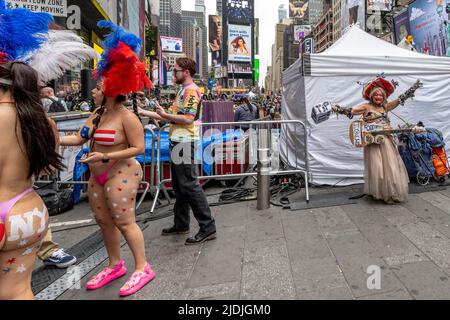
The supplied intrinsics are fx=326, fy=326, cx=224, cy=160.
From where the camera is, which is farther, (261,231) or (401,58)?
(401,58)

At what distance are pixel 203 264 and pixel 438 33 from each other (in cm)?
2113

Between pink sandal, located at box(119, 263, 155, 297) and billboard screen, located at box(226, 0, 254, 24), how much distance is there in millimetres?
59231

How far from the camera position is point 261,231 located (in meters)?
3.94

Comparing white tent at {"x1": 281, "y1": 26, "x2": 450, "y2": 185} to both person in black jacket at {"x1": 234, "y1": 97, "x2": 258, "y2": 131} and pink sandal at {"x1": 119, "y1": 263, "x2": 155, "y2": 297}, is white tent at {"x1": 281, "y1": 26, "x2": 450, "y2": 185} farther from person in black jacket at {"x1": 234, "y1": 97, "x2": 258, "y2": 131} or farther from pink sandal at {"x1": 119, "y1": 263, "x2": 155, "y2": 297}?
pink sandal at {"x1": 119, "y1": 263, "x2": 155, "y2": 297}

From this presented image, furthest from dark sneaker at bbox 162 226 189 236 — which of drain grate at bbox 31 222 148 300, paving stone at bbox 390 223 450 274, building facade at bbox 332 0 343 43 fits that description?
building facade at bbox 332 0 343 43

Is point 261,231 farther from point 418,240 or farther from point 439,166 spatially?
point 439,166

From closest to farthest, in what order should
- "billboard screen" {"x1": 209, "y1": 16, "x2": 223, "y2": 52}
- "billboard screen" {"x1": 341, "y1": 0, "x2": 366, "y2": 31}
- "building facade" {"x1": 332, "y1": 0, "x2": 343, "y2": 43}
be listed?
1. "billboard screen" {"x1": 341, "y1": 0, "x2": 366, "y2": 31}
2. "billboard screen" {"x1": 209, "y1": 16, "x2": 223, "y2": 52}
3. "building facade" {"x1": 332, "y1": 0, "x2": 343, "y2": 43}

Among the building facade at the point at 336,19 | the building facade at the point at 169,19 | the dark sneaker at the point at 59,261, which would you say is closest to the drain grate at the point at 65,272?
the dark sneaker at the point at 59,261

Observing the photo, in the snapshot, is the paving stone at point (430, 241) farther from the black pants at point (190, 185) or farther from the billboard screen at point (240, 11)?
the billboard screen at point (240, 11)

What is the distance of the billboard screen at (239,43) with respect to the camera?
182 feet

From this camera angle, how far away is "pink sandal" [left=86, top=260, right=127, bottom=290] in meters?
2.80

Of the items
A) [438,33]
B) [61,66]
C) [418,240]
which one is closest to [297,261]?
[418,240]

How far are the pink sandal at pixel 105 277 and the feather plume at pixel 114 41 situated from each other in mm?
1690

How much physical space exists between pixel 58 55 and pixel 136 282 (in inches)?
73.5
